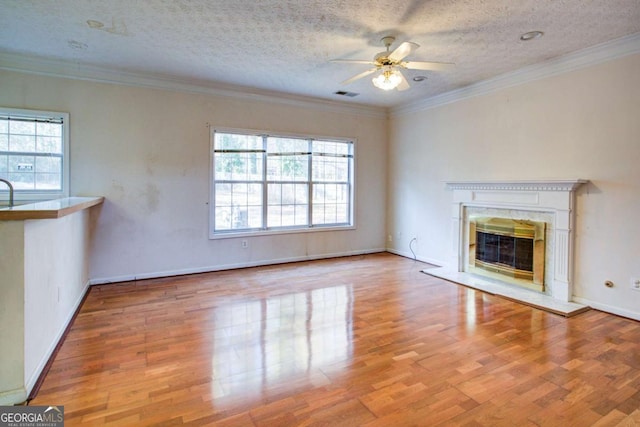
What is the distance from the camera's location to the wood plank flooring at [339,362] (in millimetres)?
1992

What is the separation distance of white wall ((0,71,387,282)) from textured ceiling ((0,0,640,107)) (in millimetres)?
409

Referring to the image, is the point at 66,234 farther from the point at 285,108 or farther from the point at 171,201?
the point at 285,108

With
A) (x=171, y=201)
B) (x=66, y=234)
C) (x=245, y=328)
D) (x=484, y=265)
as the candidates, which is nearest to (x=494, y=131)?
(x=484, y=265)

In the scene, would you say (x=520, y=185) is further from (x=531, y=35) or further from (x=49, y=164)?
(x=49, y=164)

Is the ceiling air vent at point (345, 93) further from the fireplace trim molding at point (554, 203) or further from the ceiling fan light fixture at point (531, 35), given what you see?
the ceiling fan light fixture at point (531, 35)

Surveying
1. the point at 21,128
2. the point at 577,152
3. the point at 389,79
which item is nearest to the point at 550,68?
the point at 577,152

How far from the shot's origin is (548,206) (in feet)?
13.2

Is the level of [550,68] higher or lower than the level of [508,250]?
higher

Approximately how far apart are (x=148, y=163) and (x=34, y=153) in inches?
48.7

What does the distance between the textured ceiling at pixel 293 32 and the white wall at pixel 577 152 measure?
1.49ft

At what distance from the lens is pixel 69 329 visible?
3.10 meters

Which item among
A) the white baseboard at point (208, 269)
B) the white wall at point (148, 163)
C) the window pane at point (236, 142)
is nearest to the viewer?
the white wall at point (148, 163)

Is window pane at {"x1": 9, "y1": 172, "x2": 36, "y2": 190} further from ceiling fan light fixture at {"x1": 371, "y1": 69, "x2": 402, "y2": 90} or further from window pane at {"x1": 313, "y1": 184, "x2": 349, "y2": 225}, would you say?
ceiling fan light fixture at {"x1": 371, "y1": 69, "x2": 402, "y2": 90}

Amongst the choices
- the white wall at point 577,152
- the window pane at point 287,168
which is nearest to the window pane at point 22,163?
the window pane at point 287,168
